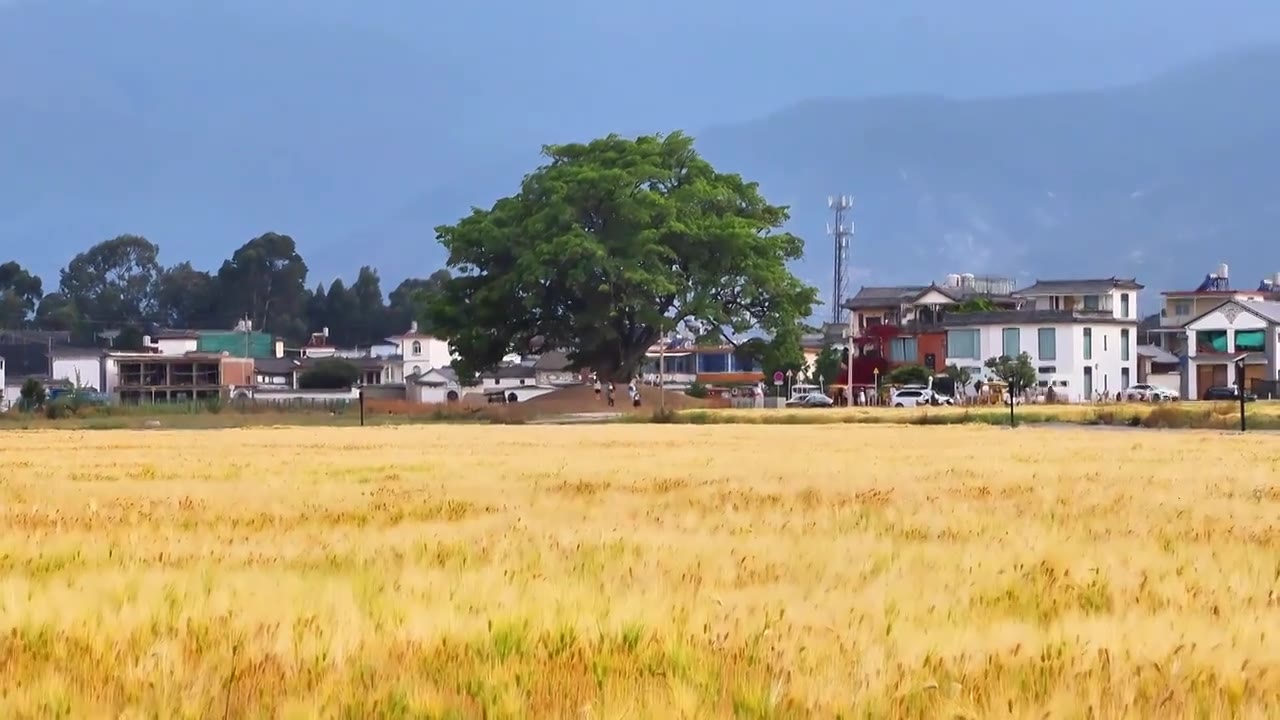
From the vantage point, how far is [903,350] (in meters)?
105

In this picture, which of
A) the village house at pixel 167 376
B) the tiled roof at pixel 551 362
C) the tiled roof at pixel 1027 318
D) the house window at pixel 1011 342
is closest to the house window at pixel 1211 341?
the tiled roof at pixel 1027 318

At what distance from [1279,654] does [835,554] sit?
10.5ft

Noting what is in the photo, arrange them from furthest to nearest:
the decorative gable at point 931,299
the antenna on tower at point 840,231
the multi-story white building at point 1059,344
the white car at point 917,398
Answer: the antenna on tower at point 840,231
the decorative gable at point 931,299
the multi-story white building at point 1059,344
the white car at point 917,398

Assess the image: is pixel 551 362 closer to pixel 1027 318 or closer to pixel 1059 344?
pixel 1027 318

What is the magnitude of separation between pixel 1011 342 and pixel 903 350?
8.98 m

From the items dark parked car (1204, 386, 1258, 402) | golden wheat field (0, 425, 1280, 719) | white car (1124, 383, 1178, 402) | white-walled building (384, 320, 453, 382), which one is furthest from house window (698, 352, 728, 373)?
golden wheat field (0, 425, 1280, 719)

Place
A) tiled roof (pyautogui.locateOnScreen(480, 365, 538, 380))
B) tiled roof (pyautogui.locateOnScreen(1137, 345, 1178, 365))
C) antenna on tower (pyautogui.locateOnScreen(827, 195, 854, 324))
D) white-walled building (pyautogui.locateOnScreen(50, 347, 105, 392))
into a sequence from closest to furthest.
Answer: tiled roof (pyautogui.locateOnScreen(1137, 345, 1178, 365))
white-walled building (pyautogui.locateOnScreen(50, 347, 105, 392))
tiled roof (pyautogui.locateOnScreen(480, 365, 538, 380))
antenna on tower (pyautogui.locateOnScreen(827, 195, 854, 324))

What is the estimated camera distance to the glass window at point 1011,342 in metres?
97.6

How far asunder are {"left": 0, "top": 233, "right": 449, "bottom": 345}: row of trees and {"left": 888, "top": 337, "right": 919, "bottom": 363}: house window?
67.1 meters

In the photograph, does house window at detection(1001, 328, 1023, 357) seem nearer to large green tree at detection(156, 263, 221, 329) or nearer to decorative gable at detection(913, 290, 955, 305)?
decorative gable at detection(913, 290, 955, 305)

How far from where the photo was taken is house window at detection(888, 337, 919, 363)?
10431 centimetres

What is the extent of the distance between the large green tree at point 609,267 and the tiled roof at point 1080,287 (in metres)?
34.4

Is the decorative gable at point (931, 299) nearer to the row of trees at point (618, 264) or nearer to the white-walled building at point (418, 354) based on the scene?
the row of trees at point (618, 264)

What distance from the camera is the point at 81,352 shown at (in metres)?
119
